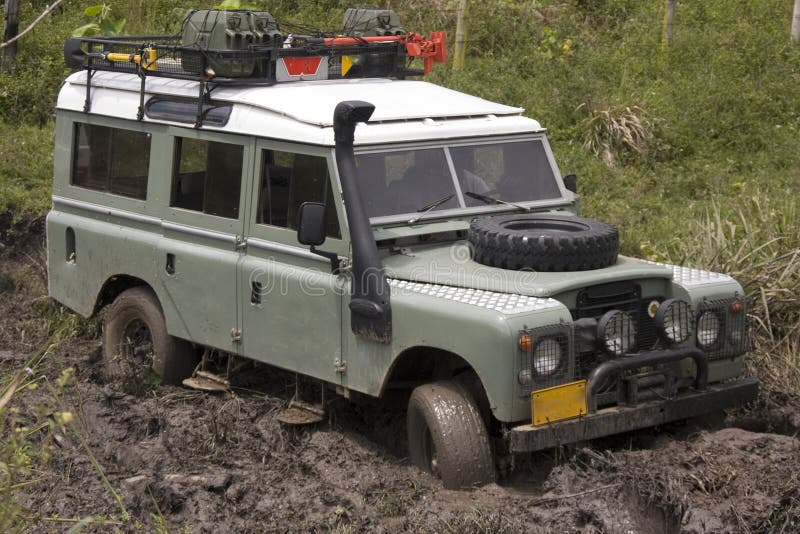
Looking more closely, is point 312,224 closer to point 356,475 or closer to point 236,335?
point 236,335

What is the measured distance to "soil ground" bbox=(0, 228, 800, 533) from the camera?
514 cm

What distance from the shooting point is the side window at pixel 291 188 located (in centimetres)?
629

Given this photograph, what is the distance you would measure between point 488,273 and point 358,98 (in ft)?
4.98

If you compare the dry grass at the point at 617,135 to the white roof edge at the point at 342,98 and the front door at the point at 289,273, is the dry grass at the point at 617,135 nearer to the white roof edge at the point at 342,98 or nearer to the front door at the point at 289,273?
the white roof edge at the point at 342,98

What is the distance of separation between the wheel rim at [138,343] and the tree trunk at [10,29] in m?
6.19

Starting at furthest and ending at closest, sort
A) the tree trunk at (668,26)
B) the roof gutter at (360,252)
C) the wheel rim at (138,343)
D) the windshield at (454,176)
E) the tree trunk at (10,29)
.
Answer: the tree trunk at (668,26) < the tree trunk at (10,29) < the wheel rim at (138,343) < the windshield at (454,176) < the roof gutter at (360,252)

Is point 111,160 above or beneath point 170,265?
above

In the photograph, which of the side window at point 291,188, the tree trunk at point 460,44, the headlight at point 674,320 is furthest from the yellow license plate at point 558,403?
the tree trunk at point 460,44

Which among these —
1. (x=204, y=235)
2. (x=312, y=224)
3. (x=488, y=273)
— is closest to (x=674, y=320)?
(x=488, y=273)

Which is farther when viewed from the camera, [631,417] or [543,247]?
[543,247]

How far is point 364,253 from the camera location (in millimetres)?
5988

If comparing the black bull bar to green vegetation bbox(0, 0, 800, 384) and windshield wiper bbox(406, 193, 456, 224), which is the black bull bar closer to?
windshield wiper bbox(406, 193, 456, 224)

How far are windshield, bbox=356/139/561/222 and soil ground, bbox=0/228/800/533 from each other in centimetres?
130

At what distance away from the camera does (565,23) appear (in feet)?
51.5
